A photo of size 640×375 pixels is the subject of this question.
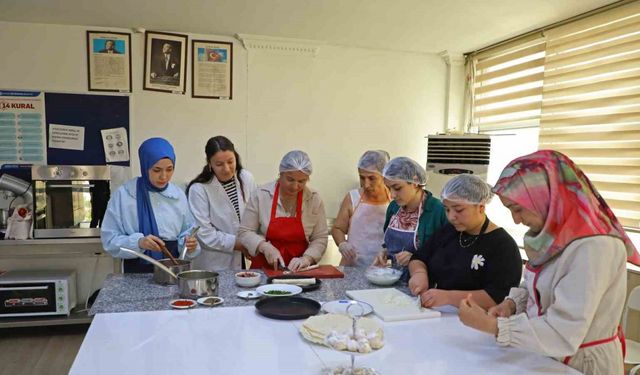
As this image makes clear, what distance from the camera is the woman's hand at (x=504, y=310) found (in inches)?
55.0

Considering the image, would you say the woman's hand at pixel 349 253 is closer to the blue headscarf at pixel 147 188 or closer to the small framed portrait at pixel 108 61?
the blue headscarf at pixel 147 188

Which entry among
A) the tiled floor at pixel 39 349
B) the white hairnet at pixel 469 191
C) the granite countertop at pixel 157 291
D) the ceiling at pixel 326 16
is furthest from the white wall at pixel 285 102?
the white hairnet at pixel 469 191

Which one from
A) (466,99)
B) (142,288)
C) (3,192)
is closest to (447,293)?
(142,288)

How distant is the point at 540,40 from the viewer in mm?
3406

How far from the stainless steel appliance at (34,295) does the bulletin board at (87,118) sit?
92 centimetres

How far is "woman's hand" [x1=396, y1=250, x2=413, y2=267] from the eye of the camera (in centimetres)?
194

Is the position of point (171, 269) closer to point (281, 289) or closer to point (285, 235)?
point (281, 289)

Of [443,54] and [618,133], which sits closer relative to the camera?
[618,133]

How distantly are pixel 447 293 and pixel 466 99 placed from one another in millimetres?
3081

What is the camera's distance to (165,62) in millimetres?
3527

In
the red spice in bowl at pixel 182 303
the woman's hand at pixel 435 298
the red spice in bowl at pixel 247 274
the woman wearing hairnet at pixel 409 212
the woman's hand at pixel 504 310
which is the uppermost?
the woman wearing hairnet at pixel 409 212

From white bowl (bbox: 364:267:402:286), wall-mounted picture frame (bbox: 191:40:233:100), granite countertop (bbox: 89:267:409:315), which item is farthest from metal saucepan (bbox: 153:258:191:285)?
wall-mounted picture frame (bbox: 191:40:233:100)

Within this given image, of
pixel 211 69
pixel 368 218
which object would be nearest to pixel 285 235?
pixel 368 218

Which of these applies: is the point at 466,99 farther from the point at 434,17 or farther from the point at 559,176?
the point at 559,176
